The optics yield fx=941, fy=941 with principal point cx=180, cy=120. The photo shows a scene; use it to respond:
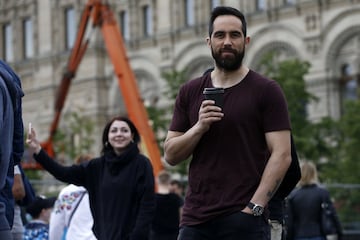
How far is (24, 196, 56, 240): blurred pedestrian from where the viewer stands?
11.0 meters

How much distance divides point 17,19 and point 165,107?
54.3ft

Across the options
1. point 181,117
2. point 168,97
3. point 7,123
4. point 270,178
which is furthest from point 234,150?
point 168,97

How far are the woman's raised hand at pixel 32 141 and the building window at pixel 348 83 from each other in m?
29.9

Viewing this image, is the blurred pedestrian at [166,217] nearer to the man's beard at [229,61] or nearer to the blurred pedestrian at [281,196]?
the blurred pedestrian at [281,196]

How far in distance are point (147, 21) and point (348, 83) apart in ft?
44.1

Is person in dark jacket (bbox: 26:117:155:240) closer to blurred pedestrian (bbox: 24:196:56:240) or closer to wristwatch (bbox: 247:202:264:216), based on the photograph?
blurred pedestrian (bbox: 24:196:56:240)

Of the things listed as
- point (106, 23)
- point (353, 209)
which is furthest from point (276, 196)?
point (106, 23)

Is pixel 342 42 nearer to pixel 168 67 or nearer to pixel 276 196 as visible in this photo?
pixel 168 67

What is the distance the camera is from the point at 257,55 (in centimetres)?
3956

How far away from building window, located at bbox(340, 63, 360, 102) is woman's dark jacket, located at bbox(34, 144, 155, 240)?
2956cm

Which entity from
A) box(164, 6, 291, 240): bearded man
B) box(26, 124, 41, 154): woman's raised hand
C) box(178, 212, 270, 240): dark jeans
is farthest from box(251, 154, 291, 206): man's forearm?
box(26, 124, 41, 154): woman's raised hand

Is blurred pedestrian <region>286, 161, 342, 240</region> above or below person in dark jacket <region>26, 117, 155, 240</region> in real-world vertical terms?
below

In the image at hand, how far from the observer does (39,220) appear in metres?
11.4

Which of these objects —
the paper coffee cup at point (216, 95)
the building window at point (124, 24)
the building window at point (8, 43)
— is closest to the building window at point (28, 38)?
the building window at point (8, 43)
